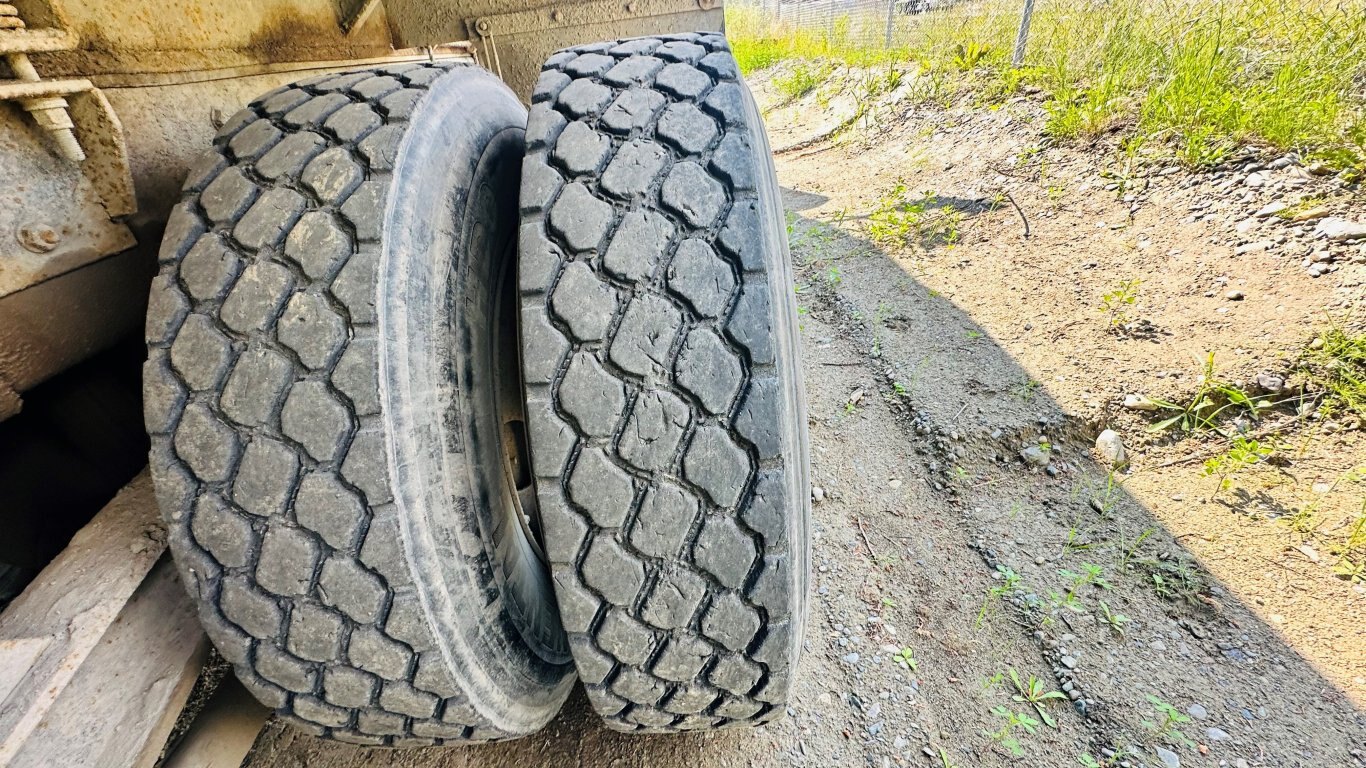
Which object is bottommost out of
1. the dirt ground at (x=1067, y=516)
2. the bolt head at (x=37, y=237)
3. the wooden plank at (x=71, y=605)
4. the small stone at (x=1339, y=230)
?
the dirt ground at (x=1067, y=516)

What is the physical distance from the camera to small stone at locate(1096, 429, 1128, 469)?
216 centimetres

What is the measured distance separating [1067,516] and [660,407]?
166 cm

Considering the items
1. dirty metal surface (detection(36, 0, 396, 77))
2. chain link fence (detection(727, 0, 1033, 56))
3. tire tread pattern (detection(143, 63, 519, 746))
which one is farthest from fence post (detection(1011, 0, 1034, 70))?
tire tread pattern (detection(143, 63, 519, 746))

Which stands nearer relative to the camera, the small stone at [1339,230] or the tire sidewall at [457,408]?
the tire sidewall at [457,408]

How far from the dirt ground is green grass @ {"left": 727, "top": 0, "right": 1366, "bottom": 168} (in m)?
Result: 0.23

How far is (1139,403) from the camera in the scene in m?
2.26

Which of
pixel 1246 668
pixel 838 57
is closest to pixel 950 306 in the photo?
pixel 1246 668

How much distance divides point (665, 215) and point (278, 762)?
147 cm

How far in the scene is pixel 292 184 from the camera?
1030 mm

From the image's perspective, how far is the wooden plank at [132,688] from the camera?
2.88 ft

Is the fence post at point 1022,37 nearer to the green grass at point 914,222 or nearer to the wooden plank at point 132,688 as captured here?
the green grass at point 914,222

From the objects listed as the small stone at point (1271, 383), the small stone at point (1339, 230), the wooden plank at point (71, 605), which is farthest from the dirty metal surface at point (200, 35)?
the small stone at point (1339, 230)

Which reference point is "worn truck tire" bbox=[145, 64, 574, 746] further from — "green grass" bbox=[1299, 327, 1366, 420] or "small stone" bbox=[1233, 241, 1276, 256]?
"small stone" bbox=[1233, 241, 1276, 256]

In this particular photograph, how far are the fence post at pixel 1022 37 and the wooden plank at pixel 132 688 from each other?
5552 millimetres
